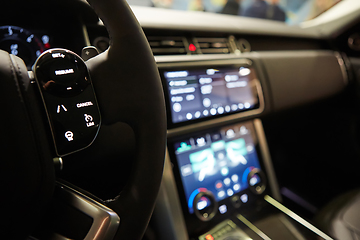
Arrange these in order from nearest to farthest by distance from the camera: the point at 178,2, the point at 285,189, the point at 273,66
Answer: the point at 273,66 < the point at 178,2 < the point at 285,189

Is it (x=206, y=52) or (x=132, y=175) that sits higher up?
(x=206, y=52)

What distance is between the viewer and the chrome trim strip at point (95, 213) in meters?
0.38

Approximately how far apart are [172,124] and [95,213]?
0.36 metres

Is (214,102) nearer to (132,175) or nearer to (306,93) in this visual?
Result: (132,175)

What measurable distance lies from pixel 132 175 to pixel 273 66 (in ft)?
2.56

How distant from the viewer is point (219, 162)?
0.82 metres

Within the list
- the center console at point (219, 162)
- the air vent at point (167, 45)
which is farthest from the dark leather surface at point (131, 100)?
the air vent at point (167, 45)

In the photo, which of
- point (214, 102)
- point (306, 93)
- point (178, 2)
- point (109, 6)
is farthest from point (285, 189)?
point (109, 6)

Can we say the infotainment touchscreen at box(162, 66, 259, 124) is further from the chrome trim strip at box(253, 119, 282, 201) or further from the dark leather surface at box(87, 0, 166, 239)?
the dark leather surface at box(87, 0, 166, 239)

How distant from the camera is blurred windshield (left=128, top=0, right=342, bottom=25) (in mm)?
1146

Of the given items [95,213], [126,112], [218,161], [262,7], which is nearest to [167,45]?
[218,161]

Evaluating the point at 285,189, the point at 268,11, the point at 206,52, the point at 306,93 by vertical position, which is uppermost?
the point at 268,11

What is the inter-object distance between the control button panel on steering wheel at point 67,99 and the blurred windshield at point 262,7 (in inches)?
24.0

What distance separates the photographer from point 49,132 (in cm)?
38
